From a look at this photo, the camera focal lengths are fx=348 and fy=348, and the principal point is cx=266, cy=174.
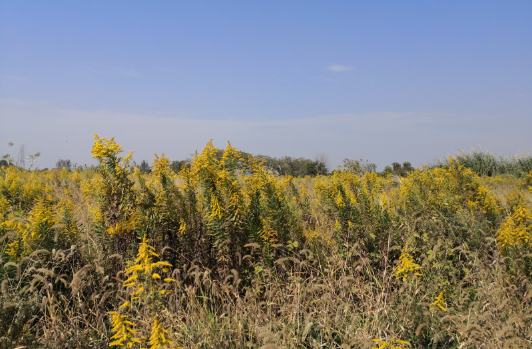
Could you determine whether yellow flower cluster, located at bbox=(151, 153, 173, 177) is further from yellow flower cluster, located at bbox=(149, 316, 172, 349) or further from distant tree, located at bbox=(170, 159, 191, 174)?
yellow flower cluster, located at bbox=(149, 316, 172, 349)

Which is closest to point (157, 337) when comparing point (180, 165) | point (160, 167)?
point (160, 167)

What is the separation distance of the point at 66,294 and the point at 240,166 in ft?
7.26

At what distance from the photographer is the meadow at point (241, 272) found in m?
2.56

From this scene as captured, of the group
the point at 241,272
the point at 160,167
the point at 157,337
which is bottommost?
the point at 241,272

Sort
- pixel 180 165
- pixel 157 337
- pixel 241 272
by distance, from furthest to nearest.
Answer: pixel 180 165, pixel 241 272, pixel 157 337

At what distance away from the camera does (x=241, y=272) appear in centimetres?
351

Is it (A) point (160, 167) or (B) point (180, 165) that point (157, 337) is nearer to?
(A) point (160, 167)

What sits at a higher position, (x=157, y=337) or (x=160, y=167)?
(x=160, y=167)

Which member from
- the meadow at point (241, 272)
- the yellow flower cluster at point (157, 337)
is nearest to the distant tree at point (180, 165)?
the meadow at point (241, 272)

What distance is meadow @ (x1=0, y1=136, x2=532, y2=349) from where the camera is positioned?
256 cm

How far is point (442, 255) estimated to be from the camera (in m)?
4.23

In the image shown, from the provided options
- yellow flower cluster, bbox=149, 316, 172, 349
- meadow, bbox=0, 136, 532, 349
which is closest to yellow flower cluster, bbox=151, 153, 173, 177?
meadow, bbox=0, 136, 532, 349

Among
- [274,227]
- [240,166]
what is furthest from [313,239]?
[240,166]

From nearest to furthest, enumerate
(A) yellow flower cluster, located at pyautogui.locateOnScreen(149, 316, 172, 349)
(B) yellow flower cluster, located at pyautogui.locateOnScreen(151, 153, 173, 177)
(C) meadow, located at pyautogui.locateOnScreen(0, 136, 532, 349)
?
(A) yellow flower cluster, located at pyautogui.locateOnScreen(149, 316, 172, 349) → (C) meadow, located at pyautogui.locateOnScreen(0, 136, 532, 349) → (B) yellow flower cluster, located at pyautogui.locateOnScreen(151, 153, 173, 177)
